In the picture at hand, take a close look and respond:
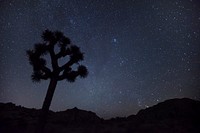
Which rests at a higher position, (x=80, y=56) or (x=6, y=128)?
(x=80, y=56)

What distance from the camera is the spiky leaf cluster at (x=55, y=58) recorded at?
14.9 metres

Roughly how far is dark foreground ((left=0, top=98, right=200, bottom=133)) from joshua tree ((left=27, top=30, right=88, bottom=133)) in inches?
189

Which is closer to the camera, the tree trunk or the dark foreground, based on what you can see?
the tree trunk

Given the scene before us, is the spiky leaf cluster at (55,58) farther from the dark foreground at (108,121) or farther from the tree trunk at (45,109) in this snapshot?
the dark foreground at (108,121)

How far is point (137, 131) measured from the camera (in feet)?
57.5

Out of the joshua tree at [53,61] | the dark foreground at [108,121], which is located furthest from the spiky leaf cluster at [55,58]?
the dark foreground at [108,121]

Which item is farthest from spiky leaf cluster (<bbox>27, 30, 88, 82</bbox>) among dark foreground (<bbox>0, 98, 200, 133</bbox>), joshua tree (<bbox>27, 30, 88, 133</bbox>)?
dark foreground (<bbox>0, 98, 200, 133</bbox>)

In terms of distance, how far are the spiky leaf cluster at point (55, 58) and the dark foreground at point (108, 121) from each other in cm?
496

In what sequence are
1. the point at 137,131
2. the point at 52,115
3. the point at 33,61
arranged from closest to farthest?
the point at 33,61, the point at 137,131, the point at 52,115

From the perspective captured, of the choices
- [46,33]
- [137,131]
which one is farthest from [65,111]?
[46,33]

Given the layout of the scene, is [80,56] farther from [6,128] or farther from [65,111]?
[65,111]

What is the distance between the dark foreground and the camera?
709 inches

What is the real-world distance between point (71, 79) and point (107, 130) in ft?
18.0

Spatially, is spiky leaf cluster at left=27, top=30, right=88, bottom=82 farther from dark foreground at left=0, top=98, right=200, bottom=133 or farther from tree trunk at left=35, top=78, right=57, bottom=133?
dark foreground at left=0, top=98, right=200, bottom=133
